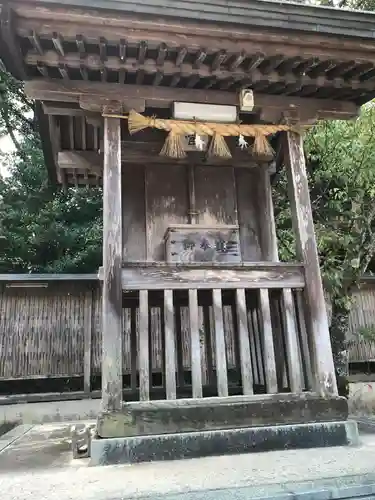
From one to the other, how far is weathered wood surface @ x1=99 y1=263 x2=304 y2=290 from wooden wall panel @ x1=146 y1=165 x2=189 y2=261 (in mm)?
1191

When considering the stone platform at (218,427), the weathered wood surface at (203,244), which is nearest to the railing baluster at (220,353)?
the stone platform at (218,427)

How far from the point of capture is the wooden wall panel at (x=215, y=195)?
602 cm

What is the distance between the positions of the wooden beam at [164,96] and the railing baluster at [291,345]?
2.35m

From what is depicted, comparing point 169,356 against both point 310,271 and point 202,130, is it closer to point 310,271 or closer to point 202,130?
point 310,271

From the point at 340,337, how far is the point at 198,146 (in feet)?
14.9

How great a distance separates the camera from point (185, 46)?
437 centimetres

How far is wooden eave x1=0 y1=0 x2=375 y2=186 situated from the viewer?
4129 mm

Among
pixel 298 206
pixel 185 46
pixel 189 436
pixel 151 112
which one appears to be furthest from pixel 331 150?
pixel 189 436

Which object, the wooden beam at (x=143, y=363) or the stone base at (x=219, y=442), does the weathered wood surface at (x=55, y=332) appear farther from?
the stone base at (x=219, y=442)

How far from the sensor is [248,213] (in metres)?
6.29

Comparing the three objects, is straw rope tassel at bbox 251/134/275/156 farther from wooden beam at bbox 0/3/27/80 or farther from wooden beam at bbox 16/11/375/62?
wooden beam at bbox 0/3/27/80

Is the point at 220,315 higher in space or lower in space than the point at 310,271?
lower

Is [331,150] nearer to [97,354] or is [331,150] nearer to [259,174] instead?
[259,174]

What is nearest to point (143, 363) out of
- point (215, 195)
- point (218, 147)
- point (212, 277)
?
point (212, 277)
